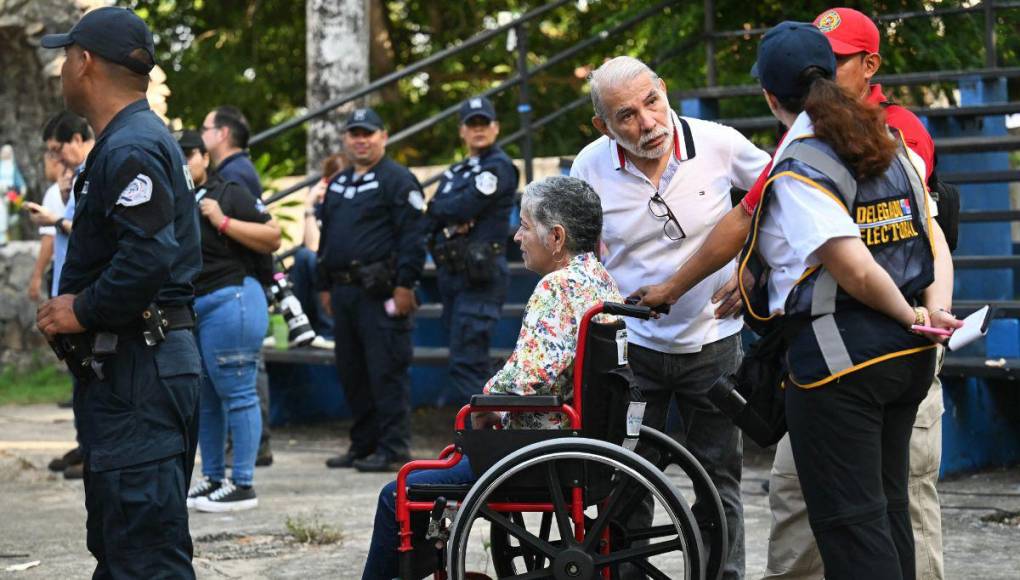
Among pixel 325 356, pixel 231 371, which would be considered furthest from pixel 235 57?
pixel 231 371

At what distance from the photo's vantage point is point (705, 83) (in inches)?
416

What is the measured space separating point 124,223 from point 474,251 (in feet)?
13.0

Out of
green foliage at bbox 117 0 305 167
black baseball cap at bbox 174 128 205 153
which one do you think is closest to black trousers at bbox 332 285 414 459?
black baseball cap at bbox 174 128 205 153

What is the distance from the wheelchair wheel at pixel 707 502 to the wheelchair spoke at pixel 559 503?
0.47m

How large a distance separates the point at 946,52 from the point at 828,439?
7211 millimetres

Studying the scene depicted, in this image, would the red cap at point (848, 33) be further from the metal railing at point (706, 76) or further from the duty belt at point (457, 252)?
the metal railing at point (706, 76)

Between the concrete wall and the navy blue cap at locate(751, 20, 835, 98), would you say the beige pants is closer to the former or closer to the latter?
the navy blue cap at locate(751, 20, 835, 98)

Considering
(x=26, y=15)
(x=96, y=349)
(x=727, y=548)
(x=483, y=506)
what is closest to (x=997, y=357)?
(x=727, y=548)

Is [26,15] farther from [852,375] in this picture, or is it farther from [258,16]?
[852,375]

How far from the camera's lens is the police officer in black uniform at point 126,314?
3.83 meters

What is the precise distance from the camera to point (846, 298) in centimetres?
342

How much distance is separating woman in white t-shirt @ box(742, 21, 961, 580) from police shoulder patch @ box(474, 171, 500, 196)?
4.24 meters

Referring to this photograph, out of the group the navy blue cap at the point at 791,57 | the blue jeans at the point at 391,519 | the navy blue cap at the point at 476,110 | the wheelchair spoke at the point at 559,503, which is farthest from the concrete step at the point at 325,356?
the navy blue cap at the point at 791,57

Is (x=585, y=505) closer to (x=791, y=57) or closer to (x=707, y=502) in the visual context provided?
(x=707, y=502)
